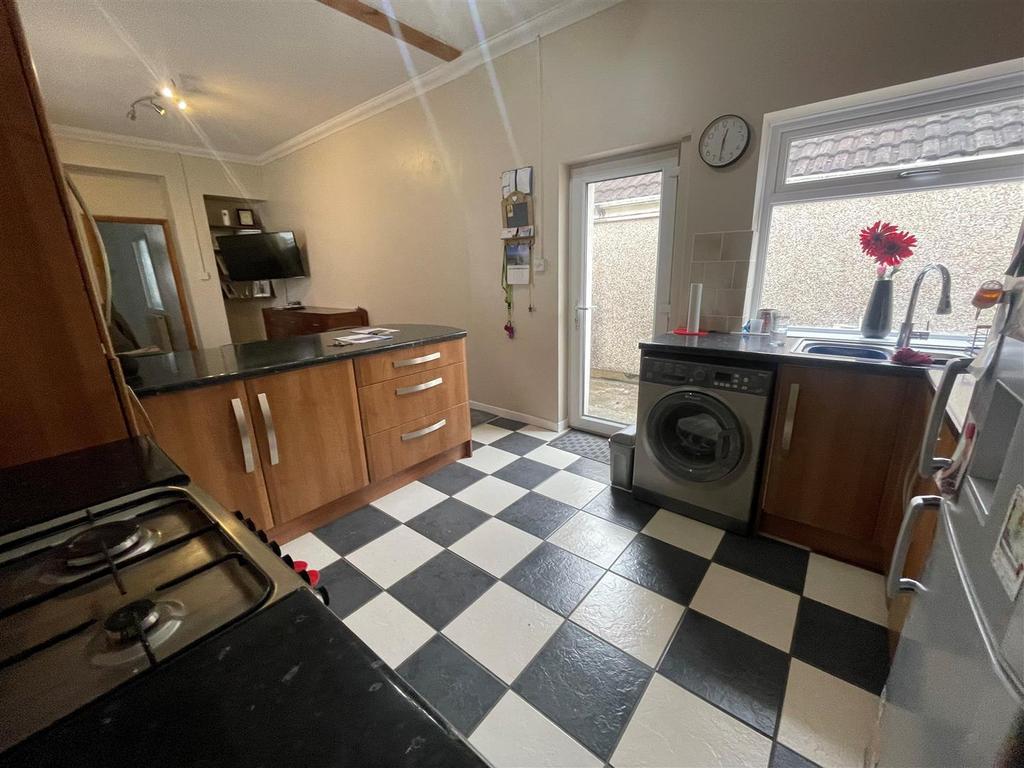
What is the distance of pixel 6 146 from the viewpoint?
2.65 feet

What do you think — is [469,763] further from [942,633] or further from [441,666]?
[441,666]

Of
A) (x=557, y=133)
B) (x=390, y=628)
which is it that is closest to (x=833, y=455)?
(x=390, y=628)

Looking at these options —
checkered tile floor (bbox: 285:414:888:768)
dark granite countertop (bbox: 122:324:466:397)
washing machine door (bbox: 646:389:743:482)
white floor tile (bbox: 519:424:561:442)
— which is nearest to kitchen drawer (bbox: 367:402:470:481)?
checkered tile floor (bbox: 285:414:888:768)

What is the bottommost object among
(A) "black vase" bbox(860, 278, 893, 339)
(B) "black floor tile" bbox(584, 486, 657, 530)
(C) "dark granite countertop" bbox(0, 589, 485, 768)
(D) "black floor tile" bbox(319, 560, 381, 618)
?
(D) "black floor tile" bbox(319, 560, 381, 618)

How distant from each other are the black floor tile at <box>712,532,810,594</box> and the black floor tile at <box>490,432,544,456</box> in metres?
1.31

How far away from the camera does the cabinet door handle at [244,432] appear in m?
1.59

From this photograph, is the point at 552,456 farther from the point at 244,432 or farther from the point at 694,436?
the point at 244,432

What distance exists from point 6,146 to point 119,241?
487 centimetres

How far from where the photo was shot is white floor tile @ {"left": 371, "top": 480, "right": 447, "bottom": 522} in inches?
83.6

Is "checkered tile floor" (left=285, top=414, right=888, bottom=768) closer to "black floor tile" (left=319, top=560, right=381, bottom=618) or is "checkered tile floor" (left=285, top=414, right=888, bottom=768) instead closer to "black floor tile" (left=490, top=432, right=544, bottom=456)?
"black floor tile" (left=319, top=560, right=381, bottom=618)

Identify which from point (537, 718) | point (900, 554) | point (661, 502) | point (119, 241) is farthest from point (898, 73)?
point (119, 241)

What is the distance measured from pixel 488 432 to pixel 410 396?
1000 millimetres

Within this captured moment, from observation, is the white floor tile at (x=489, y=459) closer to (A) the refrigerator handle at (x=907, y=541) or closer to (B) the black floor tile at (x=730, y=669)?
(B) the black floor tile at (x=730, y=669)

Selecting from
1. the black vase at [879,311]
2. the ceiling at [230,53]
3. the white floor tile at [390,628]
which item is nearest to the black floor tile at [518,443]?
the white floor tile at [390,628]
